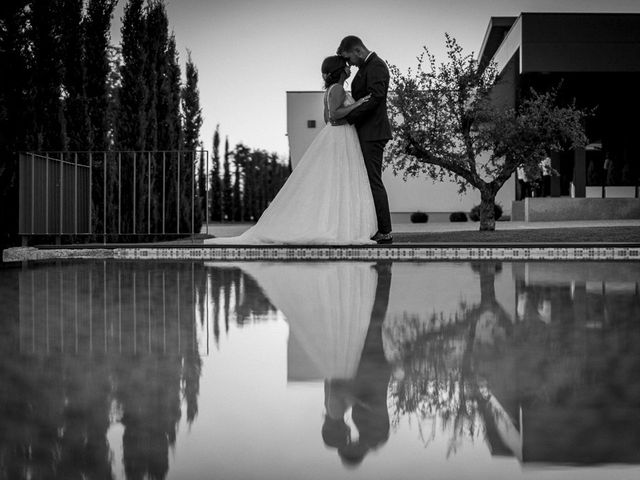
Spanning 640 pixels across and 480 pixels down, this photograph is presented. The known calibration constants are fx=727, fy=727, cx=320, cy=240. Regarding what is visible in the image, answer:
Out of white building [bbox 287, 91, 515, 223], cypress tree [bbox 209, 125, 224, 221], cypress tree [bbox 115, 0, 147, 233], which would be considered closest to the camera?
cypress tree [bbox 115, 0, 147, 233]

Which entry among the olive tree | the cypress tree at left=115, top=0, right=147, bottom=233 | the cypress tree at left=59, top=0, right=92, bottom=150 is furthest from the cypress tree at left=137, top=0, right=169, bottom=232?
the olive tree

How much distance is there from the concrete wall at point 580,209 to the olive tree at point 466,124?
4.54m

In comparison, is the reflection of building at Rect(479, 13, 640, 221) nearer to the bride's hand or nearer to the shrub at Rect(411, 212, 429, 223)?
the shrub at Rect(411, 212, 429, 223)

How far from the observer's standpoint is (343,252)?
713cm

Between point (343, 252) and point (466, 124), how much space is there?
6399 mm

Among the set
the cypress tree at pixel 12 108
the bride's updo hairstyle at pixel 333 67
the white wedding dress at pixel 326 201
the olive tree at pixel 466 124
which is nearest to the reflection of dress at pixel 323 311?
the white wedding dress at pixel 326 201

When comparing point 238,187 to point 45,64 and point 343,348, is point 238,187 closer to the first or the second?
point 45,64

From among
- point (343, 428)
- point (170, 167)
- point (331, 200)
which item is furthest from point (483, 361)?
point (170, 167)

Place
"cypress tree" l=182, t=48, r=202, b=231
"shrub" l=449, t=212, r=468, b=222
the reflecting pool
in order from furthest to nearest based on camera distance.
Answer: "shrub" l=449, t=212, r=468, b=222, "cypress tree" l=182, t=48, r=202, b=231, the reflecting pool

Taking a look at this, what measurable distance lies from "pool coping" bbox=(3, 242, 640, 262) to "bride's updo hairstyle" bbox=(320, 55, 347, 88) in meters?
1.90

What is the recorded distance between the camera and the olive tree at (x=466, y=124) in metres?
12.2

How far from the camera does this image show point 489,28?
66.7 feet

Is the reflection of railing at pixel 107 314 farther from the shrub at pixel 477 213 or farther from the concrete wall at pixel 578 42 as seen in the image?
the shrub at pixel 477 213

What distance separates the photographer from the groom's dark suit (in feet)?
24.0
